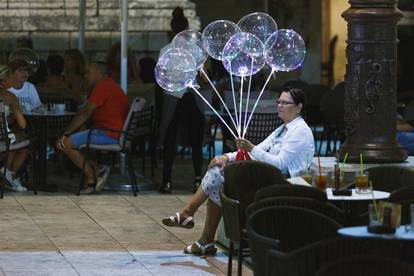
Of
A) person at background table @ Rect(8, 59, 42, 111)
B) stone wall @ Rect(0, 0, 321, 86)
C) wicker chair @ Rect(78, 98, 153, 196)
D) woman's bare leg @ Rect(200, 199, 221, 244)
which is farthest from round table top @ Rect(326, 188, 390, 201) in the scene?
stone wall @ Rect(0, 0, 321, 86)

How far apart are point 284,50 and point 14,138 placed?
442 centimetres

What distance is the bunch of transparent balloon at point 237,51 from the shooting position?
949cm

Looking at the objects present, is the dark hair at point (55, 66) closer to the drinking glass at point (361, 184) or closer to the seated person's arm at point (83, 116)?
the seated person's arm at point (83, 116)

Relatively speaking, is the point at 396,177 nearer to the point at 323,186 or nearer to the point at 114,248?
the point at 323,186

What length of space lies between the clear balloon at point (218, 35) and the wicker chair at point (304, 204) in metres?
2.98

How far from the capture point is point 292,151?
9.10 m

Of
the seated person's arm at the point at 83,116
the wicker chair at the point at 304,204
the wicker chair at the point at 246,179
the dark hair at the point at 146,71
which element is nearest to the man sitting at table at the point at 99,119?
the seated person's arm at the point at 83,116

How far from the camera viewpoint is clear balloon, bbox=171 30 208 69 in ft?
32.1

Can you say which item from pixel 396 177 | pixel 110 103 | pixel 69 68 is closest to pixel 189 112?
pixel 110 103

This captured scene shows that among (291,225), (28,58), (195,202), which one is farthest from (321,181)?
(28,58)

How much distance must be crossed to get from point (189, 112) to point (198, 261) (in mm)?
3669

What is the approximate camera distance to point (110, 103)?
1275cm

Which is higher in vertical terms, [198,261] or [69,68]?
[69,68]

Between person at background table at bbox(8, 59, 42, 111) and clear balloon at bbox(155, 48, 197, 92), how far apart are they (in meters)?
4.13
